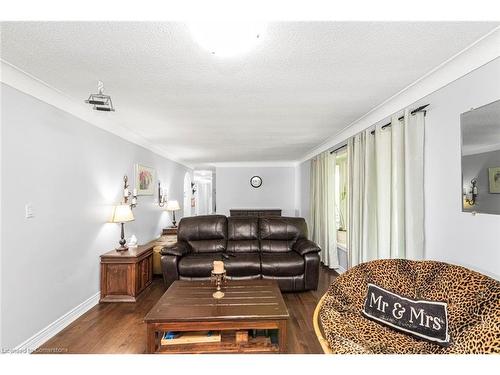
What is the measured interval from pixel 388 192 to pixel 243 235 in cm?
221

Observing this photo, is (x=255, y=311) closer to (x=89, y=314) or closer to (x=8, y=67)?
(x=89, y=314)

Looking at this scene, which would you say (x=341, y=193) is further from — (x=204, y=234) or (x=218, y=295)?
(x=218, y=295)

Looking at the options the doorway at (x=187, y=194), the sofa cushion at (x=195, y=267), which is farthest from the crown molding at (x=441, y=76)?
the doorway at (x=187, y=194)

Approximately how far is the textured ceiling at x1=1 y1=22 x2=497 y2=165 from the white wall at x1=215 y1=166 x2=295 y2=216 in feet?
14.5

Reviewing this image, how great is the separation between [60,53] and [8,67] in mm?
535

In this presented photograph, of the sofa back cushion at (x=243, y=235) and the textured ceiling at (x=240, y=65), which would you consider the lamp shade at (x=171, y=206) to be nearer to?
the sofa back cushion at (x=243, y=235)

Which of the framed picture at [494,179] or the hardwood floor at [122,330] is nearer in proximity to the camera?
the framed picture at [494,179]

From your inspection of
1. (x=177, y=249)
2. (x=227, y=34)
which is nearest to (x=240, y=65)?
(x=227, y=34)

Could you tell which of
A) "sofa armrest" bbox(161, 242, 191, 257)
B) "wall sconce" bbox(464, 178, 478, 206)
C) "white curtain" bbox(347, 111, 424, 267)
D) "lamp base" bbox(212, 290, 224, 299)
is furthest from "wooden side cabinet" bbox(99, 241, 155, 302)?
"wall sconce" bbox(464, 178, 478, 206)

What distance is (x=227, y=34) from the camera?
133 centimetres

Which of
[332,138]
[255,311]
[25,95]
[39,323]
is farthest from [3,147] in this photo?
[332,138]

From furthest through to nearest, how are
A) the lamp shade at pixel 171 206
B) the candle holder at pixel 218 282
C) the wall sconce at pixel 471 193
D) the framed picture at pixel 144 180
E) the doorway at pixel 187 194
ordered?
the doorway at pixel 187 194
the lamp shade at pixel 171 206
the framed picture at pixel 144 180
the candle holder at pixel 218 282
the wall sconce at pixel 471 193

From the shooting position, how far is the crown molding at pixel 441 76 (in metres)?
1.48

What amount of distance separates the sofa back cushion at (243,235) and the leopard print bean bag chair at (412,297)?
223 cm
